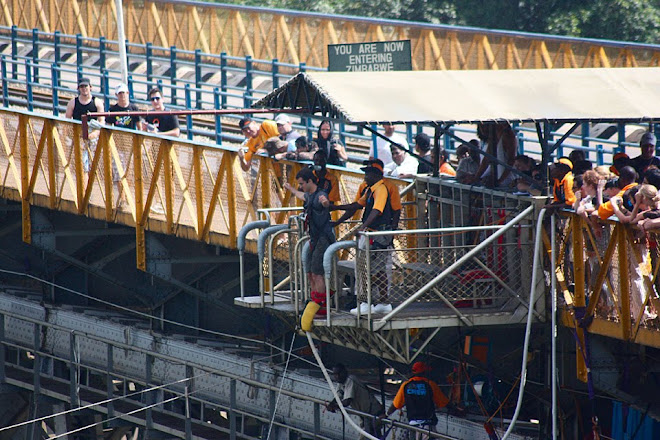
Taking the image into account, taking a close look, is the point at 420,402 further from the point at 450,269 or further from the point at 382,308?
the point at 450,269

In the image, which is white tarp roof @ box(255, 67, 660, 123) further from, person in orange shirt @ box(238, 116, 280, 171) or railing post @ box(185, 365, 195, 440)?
railing post @ box(185, 365, 195, 440)

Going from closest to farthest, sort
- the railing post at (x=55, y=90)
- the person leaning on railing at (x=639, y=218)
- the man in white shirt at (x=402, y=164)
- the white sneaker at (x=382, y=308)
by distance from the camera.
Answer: the person leaning on railing at (x=639, y=218), the white sneaker at (x=382, y=308), the man in white shirt at (x=402, y=164), the railing post at (x=55, y=90)

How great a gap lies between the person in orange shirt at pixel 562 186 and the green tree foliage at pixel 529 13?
2225 centimetres

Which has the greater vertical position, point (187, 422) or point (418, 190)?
point (418, 190)

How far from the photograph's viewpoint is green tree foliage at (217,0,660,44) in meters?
35.1

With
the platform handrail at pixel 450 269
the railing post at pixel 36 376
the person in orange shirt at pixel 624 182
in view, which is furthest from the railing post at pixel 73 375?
the person in orange shirt at pixel 624 182

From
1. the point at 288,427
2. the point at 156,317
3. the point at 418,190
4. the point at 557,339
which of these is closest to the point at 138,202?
the point at 156,317

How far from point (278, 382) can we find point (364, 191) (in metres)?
5.02

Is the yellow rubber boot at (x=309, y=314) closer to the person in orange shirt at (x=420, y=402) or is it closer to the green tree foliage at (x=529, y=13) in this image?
the person in orange shirt at (x=420, y=402)

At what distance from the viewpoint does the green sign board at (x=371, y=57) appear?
18953mm

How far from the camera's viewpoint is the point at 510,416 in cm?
1641

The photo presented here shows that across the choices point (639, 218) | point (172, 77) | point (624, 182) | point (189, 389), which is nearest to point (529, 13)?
point (172, 77)

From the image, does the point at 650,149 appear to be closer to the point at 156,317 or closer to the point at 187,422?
the point at 187,422

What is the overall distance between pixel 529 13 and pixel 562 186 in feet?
80.3
